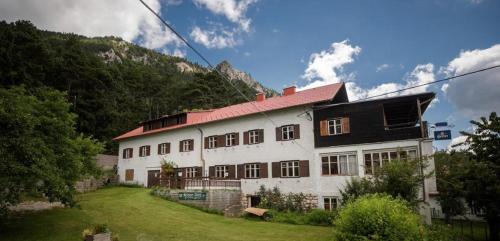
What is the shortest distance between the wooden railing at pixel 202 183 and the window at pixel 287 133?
5841 mm

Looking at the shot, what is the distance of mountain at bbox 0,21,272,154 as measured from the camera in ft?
141

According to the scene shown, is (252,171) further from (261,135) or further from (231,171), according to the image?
(261,135)

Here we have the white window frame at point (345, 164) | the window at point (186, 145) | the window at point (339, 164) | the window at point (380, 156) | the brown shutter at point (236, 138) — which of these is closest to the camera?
the window at point (380, 156)

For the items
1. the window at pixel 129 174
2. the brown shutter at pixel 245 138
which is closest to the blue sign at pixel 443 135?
the brown shutter at pixel 245 138

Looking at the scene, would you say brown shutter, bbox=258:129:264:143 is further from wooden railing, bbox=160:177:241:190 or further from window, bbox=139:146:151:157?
window, bbox=139:146:151:157

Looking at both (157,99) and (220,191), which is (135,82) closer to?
(157,99)

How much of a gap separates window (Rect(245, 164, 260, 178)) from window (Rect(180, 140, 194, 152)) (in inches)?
303

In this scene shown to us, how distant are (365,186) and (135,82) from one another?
62086 millimetres

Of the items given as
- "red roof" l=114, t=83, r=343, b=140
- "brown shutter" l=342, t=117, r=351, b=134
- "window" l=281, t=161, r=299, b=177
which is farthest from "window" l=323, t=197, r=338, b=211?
"red roof" l=114, t=83, r=343, b=140

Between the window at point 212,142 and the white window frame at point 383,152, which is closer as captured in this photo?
the white window frame at point 383,152

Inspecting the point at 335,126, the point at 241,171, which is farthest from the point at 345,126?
the point at 241,171

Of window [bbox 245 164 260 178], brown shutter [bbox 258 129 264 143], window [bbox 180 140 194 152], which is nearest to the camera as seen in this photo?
window [bbox 245 164 260 178]

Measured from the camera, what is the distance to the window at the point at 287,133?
86.0ft

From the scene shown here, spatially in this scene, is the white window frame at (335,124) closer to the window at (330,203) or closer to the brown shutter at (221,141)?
the window at (330,203)
